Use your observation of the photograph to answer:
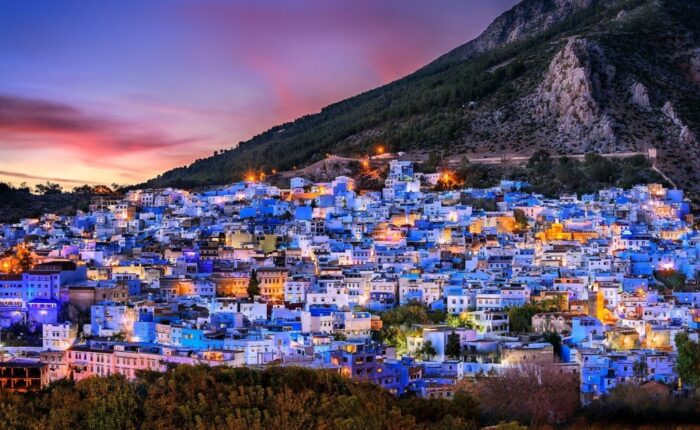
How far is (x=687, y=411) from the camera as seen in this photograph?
19.5 m

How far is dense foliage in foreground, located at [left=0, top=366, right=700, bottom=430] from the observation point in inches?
625

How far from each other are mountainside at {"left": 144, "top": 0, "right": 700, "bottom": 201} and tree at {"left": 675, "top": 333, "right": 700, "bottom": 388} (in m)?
27.6

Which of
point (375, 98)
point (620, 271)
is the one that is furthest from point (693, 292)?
point (375, 98)

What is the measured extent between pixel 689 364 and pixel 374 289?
10.6 meters

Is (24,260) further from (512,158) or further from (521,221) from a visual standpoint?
(512,158)

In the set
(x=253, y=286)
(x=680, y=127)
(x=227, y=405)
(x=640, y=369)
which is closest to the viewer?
(x=227, y=405)

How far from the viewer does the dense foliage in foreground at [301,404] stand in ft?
52.1

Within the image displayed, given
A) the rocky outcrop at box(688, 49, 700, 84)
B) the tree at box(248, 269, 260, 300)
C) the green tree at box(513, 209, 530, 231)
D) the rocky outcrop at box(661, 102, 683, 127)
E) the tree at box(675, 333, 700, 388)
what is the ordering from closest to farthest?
the tree at box(675, 333, 700, 388)
the tree at box(248, 269, 260, 300)
the green tree at box(513, 209, 530, 231)
the rocky outcrop at box(661, 102, 683, 127)
the rocky outcrop at box(688, 49, 700, 84)

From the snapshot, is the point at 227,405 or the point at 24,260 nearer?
the point at 227,405

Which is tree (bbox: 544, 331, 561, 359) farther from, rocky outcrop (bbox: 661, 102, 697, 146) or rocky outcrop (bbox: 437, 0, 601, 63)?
rocky outcrop (bbox: 437, 0, 601, 63)

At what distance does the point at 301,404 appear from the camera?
16.5 m

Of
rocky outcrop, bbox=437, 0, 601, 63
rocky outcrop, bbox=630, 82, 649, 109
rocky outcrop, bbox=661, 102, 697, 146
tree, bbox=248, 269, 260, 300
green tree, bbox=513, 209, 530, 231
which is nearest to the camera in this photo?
tree, bbox=248, 269, 260, 300

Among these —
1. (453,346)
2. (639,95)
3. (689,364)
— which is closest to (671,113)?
(639,95)

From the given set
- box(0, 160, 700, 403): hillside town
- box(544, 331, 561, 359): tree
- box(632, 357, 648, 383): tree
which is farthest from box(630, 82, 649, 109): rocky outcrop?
box(632, 357, 648, 383): tree
